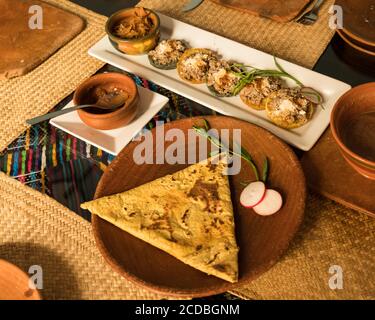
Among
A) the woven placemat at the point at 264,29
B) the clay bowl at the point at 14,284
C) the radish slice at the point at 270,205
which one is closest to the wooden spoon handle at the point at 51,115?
the clay bowl at the point at 14,284

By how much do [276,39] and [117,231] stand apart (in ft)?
3.73

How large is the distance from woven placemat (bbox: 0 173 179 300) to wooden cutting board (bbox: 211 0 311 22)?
1.24 meters

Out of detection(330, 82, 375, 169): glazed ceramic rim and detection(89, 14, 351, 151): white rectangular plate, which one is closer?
detection(330, 82, 375, 169): glazed ceramic rim

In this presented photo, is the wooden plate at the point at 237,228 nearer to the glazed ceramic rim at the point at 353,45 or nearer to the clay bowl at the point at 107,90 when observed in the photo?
the clay bowl at the point at 107,90

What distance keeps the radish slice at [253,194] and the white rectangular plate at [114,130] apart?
463 millimetres

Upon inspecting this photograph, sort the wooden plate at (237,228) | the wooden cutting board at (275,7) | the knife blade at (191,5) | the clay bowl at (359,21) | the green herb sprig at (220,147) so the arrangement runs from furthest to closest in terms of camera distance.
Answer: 1. the knife blade at (191,5)
2. the wooden cutting board at (275,7)
3. the clay bowl at (359,21)
4. the green herb sprig at (220,147)
5. the wooden plate at (237,228)

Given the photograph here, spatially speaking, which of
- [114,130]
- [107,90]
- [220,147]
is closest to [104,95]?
[107,90]

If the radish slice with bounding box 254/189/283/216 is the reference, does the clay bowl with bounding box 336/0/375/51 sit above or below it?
above

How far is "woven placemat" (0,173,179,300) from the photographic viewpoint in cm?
117

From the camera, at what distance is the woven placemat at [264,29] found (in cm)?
176

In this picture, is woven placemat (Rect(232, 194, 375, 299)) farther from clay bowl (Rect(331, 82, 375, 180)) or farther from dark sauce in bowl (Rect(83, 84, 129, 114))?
dark sauce in bowl (Rect(83, 84, 129, 114))

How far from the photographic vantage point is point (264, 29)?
1.86 m

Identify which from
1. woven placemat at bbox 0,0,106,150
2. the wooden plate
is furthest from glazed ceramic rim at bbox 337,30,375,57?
woven placemat at bbox 0,0,106,150

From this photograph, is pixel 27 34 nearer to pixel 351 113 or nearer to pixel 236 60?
pixel 236 60
